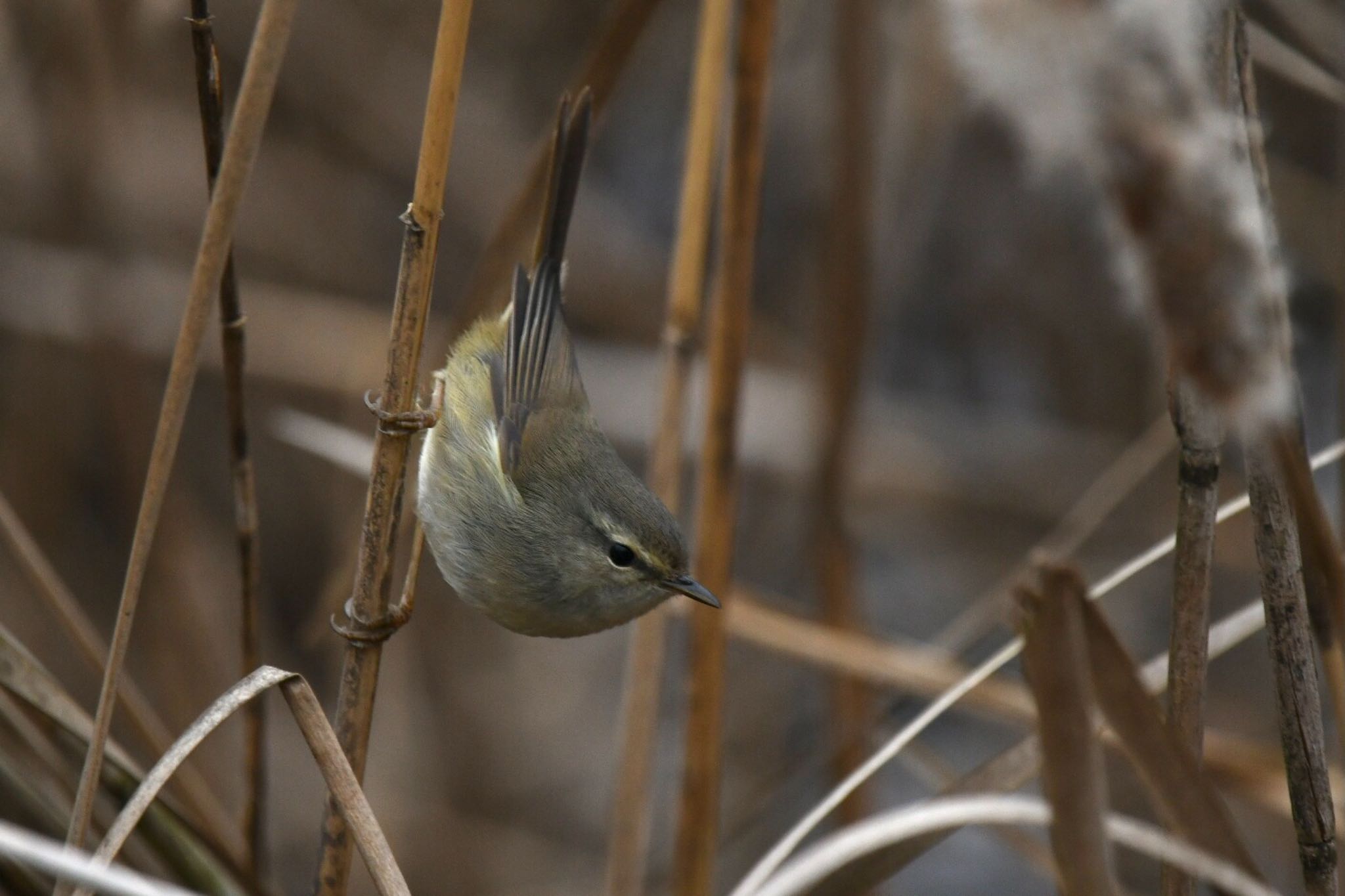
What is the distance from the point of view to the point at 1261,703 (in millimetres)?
4527

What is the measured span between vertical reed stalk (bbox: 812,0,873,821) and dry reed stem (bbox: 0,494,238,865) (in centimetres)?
151

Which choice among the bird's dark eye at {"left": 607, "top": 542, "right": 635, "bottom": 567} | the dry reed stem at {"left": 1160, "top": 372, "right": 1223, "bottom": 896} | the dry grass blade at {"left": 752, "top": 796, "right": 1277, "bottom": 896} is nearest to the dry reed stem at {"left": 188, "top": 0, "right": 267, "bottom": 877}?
the bird's dark eye at {"left": 607, "top": 542, "right": 635, "bottom": 567}

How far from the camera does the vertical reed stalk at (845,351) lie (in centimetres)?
309

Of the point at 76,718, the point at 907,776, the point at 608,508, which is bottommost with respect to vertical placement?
the point at 76,718

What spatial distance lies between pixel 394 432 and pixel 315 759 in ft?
1.78

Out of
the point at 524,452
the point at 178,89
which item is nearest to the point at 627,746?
the point at 524,452

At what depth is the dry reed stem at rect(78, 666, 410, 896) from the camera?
1.55 meters

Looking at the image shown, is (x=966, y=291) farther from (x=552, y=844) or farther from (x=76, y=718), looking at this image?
(x=76, y=718)

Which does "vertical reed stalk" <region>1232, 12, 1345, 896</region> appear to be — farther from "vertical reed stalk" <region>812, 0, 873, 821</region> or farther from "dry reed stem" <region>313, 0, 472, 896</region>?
"vertical reed stalk" <region>812, 0, 873, 821</region>

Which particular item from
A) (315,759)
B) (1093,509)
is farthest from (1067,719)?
(1093,509)

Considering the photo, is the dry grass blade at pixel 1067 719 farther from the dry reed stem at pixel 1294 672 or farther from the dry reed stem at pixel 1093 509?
the dry reed stem at pixel 1093 509

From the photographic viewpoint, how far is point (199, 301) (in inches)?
58.4

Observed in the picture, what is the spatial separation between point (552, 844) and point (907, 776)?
1.48m

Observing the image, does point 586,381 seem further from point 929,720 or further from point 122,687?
point 929,720
